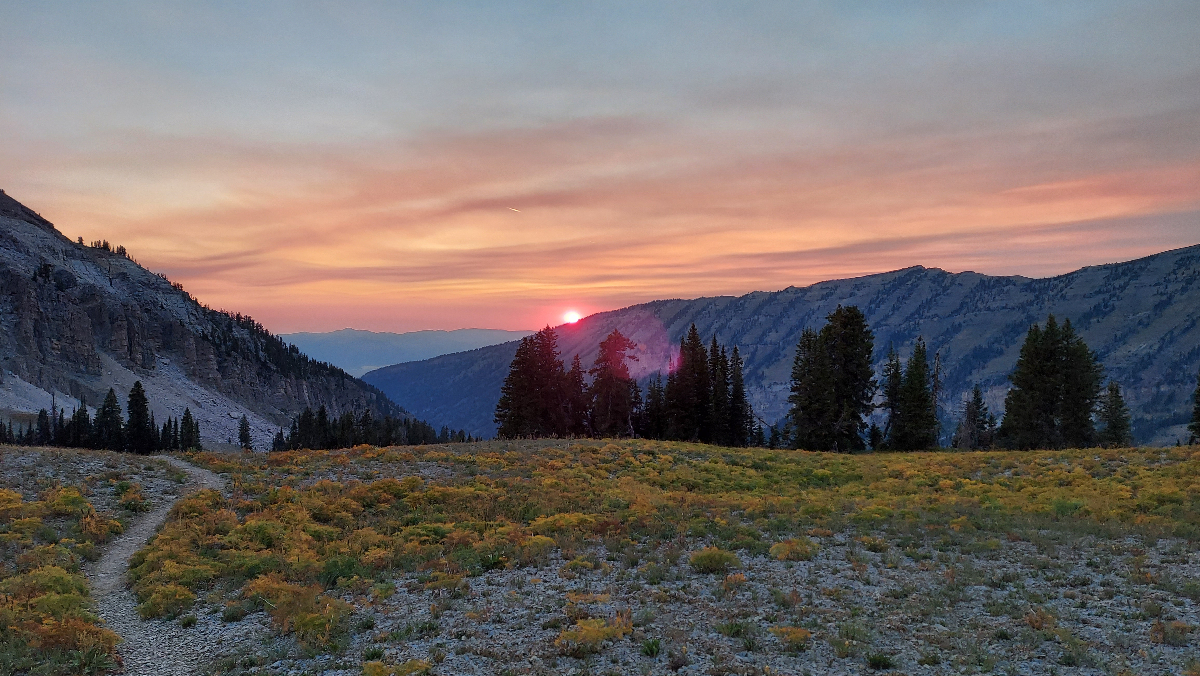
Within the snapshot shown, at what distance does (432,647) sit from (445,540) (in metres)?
7.86

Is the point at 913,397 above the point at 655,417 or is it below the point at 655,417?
above

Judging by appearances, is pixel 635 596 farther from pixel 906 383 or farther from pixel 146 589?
pixel 906 383

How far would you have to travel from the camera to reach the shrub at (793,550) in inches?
698

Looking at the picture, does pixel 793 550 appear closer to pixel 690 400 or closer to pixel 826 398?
pixel 826 398

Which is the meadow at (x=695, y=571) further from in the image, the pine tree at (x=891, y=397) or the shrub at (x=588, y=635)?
the pine tree at (x=891, y=397)

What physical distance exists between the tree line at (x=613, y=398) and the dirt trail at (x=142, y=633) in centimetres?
4980

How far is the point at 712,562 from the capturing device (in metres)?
16.8

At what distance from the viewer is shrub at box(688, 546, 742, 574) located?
16.7 meters

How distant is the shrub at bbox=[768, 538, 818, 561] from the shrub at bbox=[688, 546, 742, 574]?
4.75 ft

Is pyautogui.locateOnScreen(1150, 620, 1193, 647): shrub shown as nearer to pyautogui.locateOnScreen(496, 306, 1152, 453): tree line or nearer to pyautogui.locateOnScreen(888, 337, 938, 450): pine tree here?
pyautogui.locateOnScreen(496, 306, 1152, 453): tree line

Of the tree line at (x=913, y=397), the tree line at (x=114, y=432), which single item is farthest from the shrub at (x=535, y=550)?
the tree line at (x=114, y=432)

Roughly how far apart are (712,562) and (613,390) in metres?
53.1

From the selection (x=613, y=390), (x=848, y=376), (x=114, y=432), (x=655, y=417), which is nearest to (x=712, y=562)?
(x=848, y=376)

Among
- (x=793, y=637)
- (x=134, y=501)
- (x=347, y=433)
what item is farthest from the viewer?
(x=347, y=433)
